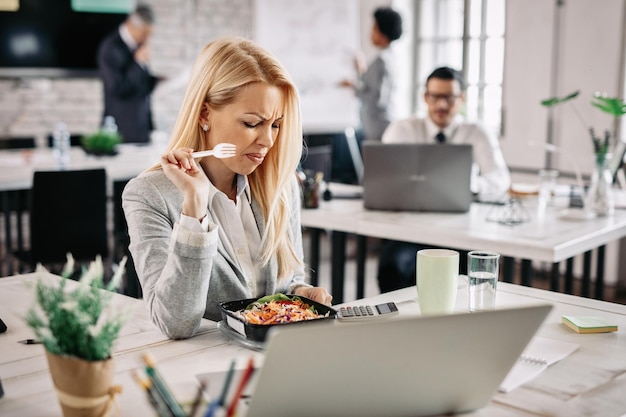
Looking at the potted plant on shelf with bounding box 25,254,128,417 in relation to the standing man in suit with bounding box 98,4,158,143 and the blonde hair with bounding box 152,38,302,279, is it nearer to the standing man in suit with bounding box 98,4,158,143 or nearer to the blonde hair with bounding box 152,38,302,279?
the blonde hair with bounding box 152,38,302,279

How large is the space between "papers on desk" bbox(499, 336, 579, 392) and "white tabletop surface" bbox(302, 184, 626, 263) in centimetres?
100

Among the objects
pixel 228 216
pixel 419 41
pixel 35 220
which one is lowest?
pixel 35 220

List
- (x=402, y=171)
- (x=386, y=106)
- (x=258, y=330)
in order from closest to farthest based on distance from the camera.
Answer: (x=258, y=330) → (x=402, y=171) → (x=386, y=106)

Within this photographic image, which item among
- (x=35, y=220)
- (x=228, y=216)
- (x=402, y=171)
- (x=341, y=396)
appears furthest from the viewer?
(x=35, y=220)

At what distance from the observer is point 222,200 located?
1.72m

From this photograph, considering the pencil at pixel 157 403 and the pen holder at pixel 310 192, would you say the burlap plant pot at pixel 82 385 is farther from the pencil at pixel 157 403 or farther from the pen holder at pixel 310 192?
the pen holder at pixel 310 192

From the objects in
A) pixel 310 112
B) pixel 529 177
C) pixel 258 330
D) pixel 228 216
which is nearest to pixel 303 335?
pixel 258 330

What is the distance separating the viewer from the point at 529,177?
4.88m

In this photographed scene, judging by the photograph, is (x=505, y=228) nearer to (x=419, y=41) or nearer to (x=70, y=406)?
(x=70, y=406)

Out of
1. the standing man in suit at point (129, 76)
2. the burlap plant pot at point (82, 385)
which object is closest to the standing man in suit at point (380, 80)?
the standing man in suit at point (129, 76)

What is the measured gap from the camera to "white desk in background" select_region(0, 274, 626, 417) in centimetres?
112

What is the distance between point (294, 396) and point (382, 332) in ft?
0.46

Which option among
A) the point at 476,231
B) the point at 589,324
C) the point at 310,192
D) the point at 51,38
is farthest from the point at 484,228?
the point at 51,38

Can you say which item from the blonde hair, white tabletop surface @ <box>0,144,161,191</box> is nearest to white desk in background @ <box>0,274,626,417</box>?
the blonde hair
